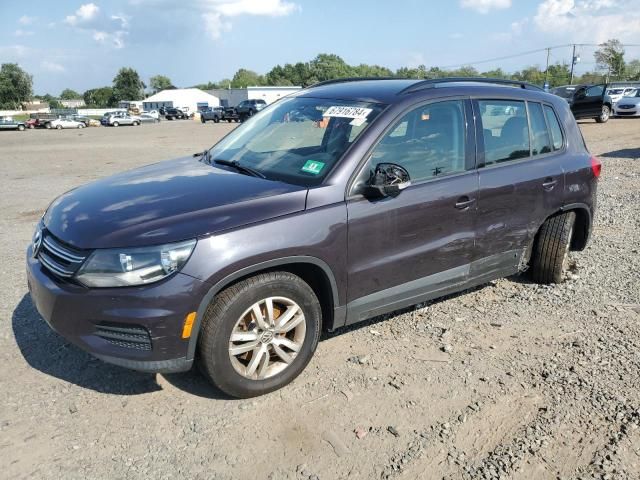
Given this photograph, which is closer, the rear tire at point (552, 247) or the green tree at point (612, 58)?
the rear tire at point (552, 247)

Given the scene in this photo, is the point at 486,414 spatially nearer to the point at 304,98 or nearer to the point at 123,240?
the point at 123,240

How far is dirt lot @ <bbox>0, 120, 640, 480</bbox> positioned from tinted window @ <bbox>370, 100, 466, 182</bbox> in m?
1.28

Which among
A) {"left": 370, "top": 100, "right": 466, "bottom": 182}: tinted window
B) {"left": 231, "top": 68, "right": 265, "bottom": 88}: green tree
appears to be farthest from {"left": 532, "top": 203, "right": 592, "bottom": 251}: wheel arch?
{"left": 231, "top": 68, "right": 265, "bottom": 88}: green tree

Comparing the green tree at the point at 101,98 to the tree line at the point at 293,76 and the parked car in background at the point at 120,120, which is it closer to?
the tree line at the point at 293,76

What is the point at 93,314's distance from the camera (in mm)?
2783

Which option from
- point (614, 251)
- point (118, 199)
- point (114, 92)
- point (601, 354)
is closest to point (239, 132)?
point (118, 199)

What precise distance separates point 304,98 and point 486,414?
2717mm

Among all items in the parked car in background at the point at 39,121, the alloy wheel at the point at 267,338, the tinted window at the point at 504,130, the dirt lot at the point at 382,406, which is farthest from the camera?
the parked car in background at the point at 39,121

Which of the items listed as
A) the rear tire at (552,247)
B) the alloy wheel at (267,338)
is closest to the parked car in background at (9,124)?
the rear tire at (552,247)

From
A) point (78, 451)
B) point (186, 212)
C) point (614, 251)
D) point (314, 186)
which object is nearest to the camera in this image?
point (78, 451)

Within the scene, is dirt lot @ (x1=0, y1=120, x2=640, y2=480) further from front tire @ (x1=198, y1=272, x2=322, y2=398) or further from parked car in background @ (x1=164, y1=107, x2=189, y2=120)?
parked car in background @ (x1=164, y1=107, x2=189, y2=120)

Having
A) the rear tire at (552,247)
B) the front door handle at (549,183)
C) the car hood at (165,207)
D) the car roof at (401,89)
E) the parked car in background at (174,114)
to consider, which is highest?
the car roof at (401,89)

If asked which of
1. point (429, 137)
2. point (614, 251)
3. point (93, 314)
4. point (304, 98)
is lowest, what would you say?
point (614, 251)

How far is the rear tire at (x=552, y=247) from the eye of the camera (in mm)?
4672
